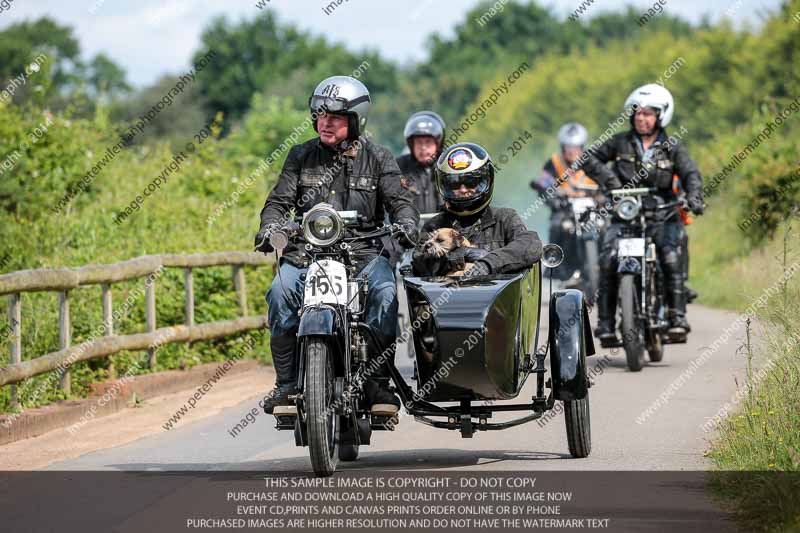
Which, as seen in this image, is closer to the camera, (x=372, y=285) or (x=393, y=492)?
(x=393, y=492)

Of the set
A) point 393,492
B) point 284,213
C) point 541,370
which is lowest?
point 393,492

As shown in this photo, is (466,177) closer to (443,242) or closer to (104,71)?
(443,242)

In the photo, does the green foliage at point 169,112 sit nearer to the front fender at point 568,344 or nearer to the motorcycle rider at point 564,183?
the motorcycle rider at point 564,183

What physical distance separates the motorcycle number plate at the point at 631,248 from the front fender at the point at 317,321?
653 cm

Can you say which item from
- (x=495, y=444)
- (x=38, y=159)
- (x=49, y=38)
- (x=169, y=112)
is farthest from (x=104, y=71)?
(x=495, y=444)

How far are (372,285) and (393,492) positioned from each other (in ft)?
4.92

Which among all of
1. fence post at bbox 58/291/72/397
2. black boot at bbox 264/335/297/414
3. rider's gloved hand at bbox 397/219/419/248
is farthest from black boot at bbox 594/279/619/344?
black boot at bbox 264/335/297/414

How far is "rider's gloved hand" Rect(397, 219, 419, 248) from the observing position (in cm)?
975

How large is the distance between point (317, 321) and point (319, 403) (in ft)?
1.65

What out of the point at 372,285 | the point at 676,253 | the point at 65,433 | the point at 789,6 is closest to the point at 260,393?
the point at 65,433

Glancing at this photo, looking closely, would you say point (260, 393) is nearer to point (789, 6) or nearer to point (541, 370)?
point (541, 370)

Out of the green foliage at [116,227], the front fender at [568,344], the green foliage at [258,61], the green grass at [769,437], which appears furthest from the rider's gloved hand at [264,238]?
the green foliage at [258,61]

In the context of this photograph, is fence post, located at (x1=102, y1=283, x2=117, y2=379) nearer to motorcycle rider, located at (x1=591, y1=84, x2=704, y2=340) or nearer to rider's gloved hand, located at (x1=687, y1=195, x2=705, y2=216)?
motorcycle rider, located at (x1=591, y1=84, x2=704, y2=340)

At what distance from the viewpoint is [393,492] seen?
28.8 feet
